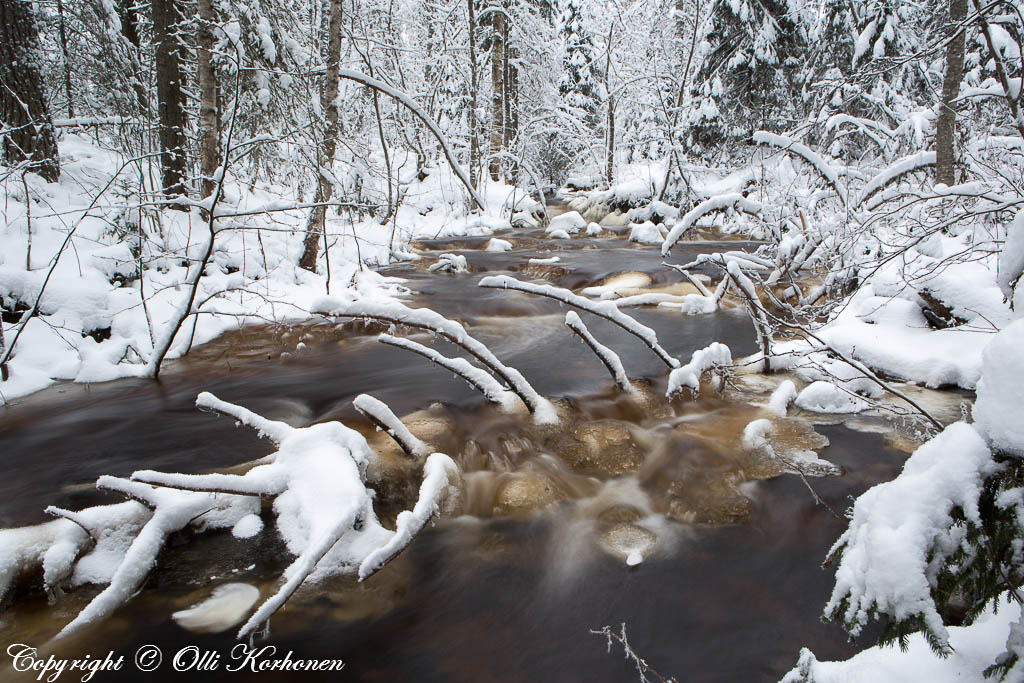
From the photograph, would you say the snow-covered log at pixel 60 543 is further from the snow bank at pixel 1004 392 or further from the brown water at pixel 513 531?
the snow bank at pixel 1004 392

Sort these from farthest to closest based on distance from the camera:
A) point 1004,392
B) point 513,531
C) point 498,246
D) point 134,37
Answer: point 498,246, point 134,37, point 513,531, point 1004,392

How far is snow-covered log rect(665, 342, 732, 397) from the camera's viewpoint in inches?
174

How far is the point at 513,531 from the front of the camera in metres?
3.29

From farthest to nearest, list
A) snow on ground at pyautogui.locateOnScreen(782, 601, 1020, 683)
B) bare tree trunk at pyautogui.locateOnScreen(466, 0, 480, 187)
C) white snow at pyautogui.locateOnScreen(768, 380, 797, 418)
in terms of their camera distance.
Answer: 1. bare tree trunk at pyautogui.locateOnScreen(466, 0, 480, 187)
2. white snow at pyautogui.locateOnScreen(768, 380, 797, 418)
3. snow on ground at pyautogui.locateOnScreen(782, 601, 1020, 683)

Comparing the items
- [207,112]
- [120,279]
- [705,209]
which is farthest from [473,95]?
[120,279]

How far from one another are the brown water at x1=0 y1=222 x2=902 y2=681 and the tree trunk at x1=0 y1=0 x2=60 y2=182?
13.9 feet

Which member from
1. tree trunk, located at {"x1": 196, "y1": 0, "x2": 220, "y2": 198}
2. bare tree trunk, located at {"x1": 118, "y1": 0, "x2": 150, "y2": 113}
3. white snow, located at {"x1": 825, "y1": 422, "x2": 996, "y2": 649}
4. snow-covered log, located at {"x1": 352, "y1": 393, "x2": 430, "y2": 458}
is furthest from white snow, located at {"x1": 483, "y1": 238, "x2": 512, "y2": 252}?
white snow, located at {"x1": 825, "y1": 422, "x2": 996, "y2": 649}

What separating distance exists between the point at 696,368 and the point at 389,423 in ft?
8.17

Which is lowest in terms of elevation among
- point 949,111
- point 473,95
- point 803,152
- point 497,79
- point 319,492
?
point 319,492

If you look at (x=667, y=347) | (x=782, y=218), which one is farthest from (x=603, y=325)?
(x=782, y=218)

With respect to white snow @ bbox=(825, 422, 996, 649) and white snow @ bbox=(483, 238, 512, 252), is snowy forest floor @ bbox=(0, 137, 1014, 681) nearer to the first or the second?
white snow @ bbox=(825, 422, 996, 649)

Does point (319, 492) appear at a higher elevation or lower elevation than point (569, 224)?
lower

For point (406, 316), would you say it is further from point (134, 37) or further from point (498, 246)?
point (134, 37)

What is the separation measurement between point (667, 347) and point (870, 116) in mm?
15742
